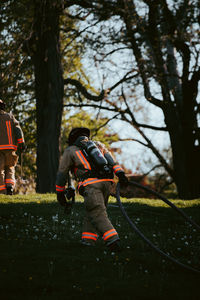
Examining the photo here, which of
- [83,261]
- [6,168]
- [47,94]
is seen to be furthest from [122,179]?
[47,94]

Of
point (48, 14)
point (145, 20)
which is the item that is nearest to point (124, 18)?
point (145, 20)

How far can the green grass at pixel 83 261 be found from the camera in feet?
→ 13.3

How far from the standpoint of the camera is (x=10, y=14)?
587 inches

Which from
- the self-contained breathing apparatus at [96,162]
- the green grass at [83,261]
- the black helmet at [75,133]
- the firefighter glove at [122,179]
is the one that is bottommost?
the green grass at [83,261]

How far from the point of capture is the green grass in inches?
160

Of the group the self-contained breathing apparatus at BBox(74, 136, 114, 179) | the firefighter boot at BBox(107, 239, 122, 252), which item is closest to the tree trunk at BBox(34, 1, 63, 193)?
the self-contained breathing apparatus at BBox(74, 136, 114, 179)

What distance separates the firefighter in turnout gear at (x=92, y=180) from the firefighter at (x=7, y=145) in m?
3.85

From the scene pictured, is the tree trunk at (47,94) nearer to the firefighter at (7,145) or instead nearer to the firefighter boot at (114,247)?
the firefighter at (7,145)

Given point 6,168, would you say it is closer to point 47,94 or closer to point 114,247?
point 114,247

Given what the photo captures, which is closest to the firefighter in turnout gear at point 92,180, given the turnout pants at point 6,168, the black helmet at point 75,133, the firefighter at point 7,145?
the black helmet at point 75,133

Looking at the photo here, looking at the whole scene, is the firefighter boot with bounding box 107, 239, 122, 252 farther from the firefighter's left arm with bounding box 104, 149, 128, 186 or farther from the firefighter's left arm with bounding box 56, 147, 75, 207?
the firefighter's left arm with bounding box 56, 147, 75, 207

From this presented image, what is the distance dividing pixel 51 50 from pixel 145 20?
525 cm

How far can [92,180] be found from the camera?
5.95 metres

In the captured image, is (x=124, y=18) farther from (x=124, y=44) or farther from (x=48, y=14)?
(x=48, y=14)
